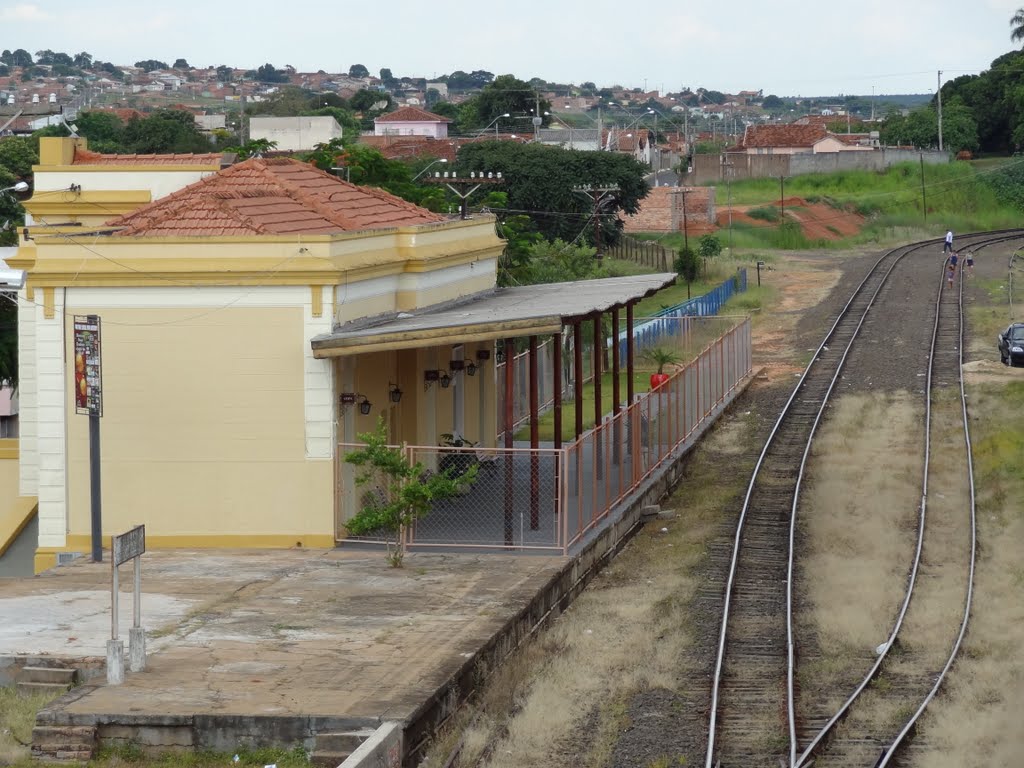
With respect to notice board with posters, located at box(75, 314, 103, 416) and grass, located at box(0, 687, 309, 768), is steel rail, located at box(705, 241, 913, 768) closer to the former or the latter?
grass, located at box(0, 687, 309, 768)

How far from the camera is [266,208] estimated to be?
21.8 meters

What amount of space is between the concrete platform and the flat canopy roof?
8.59ft

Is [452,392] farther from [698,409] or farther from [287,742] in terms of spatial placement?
[287,742]

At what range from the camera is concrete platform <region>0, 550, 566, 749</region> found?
12648mm

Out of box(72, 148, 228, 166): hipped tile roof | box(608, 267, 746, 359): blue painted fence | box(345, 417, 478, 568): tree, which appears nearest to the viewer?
box(345, 417, 478, 568): tree

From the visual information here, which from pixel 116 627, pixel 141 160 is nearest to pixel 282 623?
pixel 116 627

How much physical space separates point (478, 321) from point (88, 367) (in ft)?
15.3

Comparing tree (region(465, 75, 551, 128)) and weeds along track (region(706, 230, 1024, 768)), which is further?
tree (region(465, 75, 551, 128))

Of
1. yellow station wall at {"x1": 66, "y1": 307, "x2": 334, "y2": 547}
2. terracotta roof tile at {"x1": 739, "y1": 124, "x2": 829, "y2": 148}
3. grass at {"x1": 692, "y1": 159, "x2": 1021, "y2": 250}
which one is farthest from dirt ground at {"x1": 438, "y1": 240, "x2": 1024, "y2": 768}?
terracotta roof tile at {"x1": 739, "y1": 124, "x2": 829, "y2": 148}

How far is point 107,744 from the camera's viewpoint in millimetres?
12586

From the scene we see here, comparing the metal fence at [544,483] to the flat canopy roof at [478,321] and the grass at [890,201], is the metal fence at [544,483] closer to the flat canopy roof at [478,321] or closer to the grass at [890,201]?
the flat canopy roof at [478,321]

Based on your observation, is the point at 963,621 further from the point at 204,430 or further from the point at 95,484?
the point at 95,484

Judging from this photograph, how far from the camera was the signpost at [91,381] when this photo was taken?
18750 mm

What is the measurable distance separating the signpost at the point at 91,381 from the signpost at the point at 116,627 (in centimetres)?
452
